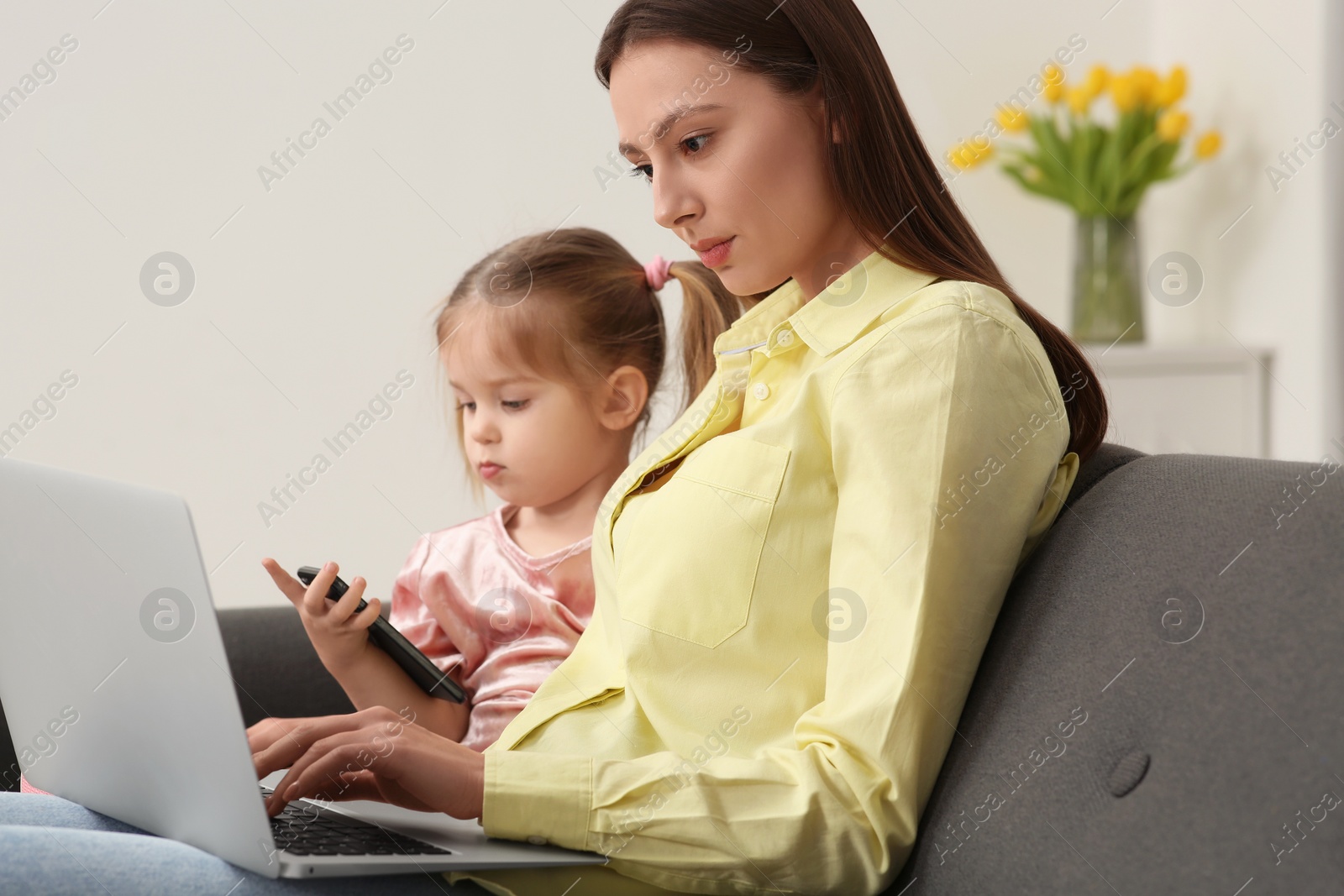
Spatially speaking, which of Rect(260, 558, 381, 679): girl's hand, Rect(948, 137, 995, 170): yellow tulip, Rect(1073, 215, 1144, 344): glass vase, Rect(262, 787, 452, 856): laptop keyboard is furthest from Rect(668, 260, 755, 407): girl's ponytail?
Rect(1073, 215, 1144, 344): glass vase

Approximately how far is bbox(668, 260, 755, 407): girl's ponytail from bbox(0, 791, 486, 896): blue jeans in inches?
30.0

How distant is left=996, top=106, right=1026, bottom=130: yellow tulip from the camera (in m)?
2.67

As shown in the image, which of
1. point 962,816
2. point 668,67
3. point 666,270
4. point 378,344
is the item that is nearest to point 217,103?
point 378,344

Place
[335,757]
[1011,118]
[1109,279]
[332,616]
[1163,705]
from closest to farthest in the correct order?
1. [1163,705]
2. [335,757]
3. [332,616]
4. [1011,118]
5. [1109,279]

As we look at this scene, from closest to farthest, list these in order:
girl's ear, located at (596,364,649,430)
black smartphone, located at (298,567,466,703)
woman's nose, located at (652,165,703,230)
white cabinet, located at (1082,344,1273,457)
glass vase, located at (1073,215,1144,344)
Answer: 1. woman's nose, located at (652,165,703,230)
2. black smartphone, located at (298,567,466,703)
3. girl's ear, located at (596,364,649,430)
4. white cabinet, located at (1082,344,1273,457)
5. glass vase, located at (1073,215,1144,344)

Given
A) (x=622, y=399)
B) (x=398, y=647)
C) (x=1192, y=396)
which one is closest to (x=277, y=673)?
(x=398, y=647)

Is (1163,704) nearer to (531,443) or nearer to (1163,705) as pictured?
(1163,705)

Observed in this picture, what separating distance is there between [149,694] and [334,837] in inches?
5.9

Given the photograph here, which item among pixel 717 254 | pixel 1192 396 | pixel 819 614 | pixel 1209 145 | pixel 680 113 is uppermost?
pixel 680 113

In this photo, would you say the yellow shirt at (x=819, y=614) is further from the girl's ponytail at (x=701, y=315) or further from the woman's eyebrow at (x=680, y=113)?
the girl's ponytail at (x=701, y=315)

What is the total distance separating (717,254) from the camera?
0.97 m

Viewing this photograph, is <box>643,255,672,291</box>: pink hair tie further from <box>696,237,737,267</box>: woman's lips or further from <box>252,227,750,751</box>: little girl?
<box>696,237,737,267</box>: woman's lips

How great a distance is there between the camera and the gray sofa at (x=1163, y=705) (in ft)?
1.90

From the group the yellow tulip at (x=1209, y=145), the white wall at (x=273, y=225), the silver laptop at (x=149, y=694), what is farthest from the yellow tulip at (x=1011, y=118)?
the silver laptop at (x=149, y=694)
